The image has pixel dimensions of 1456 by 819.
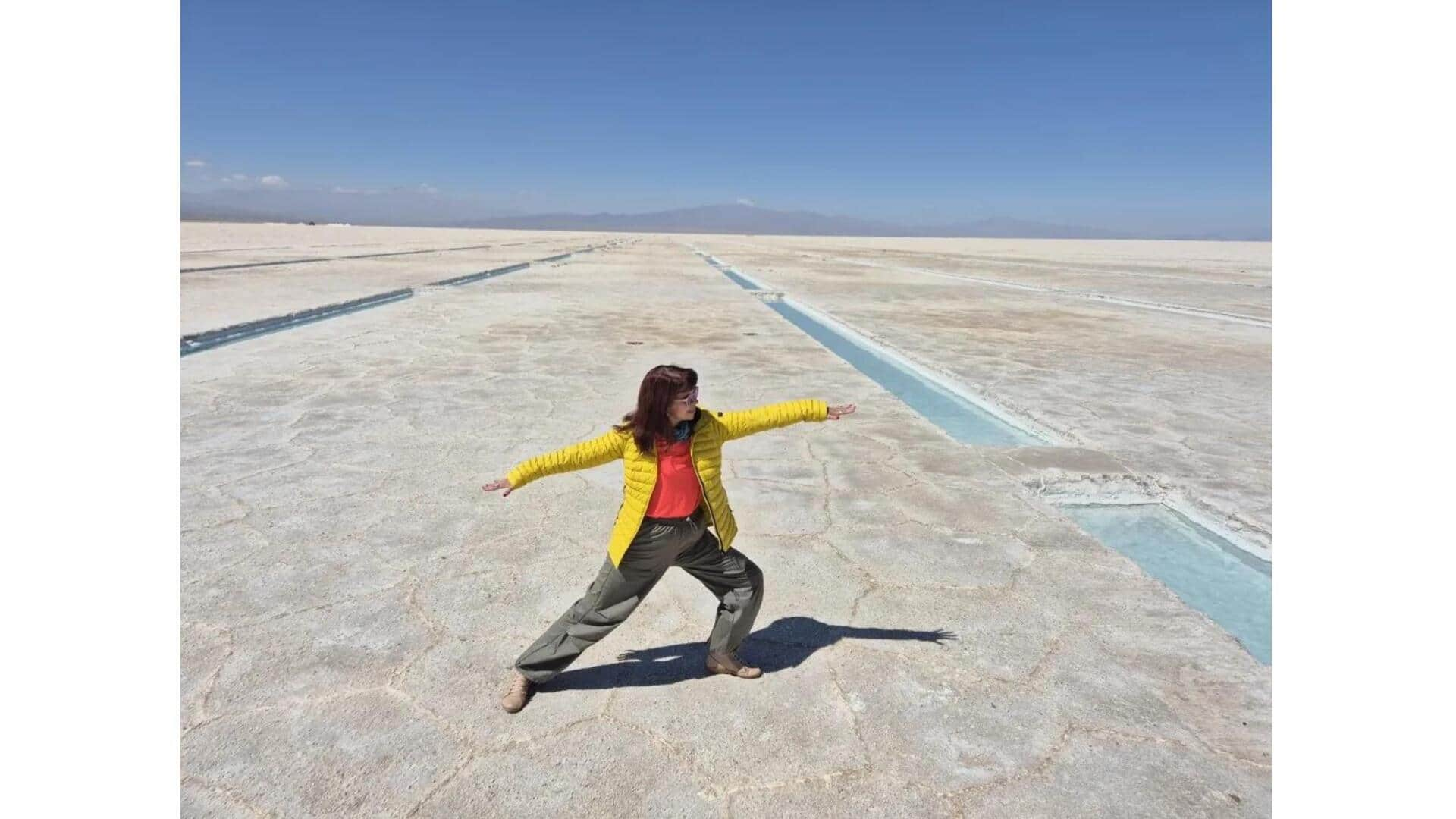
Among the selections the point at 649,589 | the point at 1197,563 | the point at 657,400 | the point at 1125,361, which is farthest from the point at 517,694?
the point at 1125,361

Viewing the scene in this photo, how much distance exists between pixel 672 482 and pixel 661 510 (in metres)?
0.07

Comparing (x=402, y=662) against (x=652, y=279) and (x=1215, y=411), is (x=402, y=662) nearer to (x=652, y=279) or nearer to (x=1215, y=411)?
(x=1215, y=411)

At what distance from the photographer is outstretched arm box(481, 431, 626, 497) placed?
Answer: 1.94 meters

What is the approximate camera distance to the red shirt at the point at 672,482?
1.94 m

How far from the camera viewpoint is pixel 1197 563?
3.10 m

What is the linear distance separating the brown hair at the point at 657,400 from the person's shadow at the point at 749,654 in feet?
2.24

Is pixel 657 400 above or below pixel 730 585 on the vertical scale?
above

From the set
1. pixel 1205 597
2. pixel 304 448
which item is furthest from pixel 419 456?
pixel 1205 597

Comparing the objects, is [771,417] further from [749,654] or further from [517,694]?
[517,694]

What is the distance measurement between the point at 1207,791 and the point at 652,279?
16.0 m

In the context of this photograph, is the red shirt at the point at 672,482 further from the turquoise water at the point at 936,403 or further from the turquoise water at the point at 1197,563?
the turquoise water at the point at 936,403

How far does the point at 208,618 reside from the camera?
241 centimetres

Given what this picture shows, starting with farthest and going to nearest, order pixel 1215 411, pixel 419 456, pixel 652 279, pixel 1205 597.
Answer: pixel 652 279 → pixel 1215 411 → pixel 419 456 → pixel 1205 597
